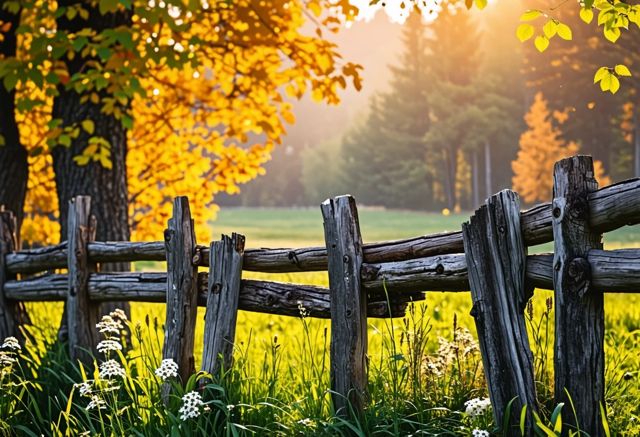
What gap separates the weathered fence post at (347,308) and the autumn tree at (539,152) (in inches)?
1511

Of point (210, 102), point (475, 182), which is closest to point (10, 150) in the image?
point (210, 102)

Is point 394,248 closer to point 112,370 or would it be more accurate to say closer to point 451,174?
point 112,370

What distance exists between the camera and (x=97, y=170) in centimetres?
769

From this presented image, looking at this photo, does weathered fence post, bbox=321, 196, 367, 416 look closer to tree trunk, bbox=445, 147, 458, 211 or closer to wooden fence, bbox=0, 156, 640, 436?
wooden fence, bbox=0, 156, 640, 436

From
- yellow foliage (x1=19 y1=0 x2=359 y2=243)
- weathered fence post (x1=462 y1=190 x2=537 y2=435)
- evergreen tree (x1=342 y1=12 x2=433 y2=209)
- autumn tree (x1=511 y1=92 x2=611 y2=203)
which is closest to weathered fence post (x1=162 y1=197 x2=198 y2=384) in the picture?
weathered fence post (x1=462 y1=190 x2=537 y2=435)

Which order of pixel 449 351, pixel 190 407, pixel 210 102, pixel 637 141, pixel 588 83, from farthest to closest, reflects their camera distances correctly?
pixel 637 141 → pixel 588 83 → pixel 210 102 → pixel 449 351 → pixel 190 407

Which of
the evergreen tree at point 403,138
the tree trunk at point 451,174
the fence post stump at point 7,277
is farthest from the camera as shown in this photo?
the evergreen tree at point 403,138

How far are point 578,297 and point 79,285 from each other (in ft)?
13.4

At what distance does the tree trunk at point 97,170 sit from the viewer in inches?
301

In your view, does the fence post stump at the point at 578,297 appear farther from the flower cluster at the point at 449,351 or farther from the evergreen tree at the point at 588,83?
the evergreen tree at the point at 588,83

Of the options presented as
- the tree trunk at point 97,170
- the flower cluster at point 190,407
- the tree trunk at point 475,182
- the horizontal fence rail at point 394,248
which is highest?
the tree trunk at point 475,182

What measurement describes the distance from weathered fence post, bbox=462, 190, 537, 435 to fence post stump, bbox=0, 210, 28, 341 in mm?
4849

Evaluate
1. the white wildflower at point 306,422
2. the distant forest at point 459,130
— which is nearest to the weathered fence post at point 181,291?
the white wildflower at point 306,422

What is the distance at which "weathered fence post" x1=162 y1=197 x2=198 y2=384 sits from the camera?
5176 mm
